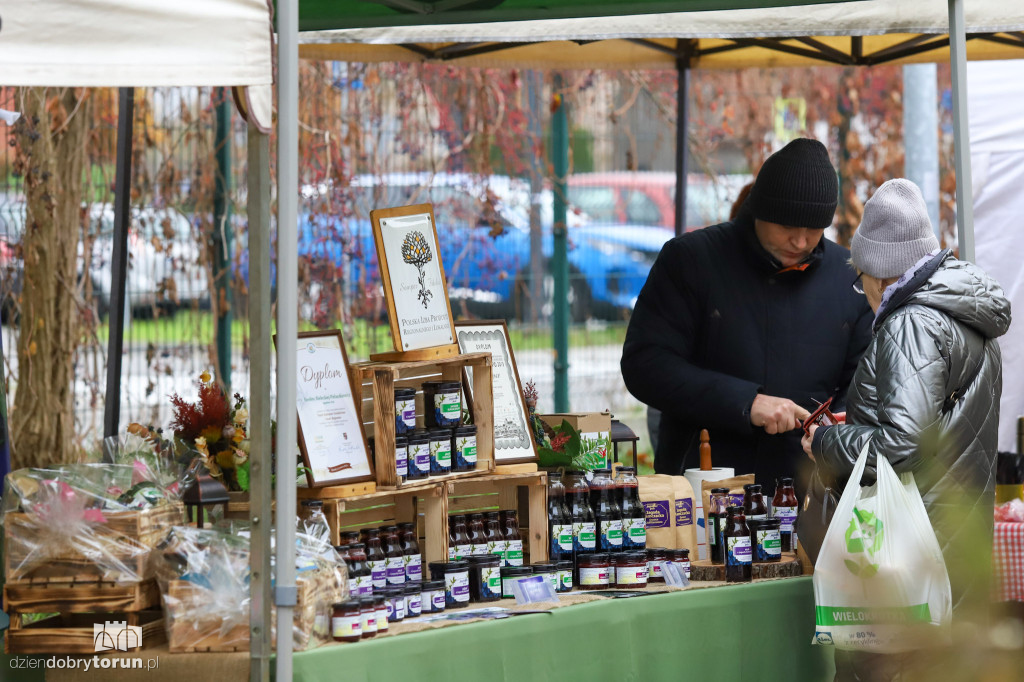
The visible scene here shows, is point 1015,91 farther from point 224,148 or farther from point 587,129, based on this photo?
point 224,148

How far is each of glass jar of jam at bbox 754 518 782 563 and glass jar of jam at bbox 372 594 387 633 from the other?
122 centimetres

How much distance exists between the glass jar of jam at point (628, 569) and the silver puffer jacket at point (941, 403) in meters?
0.61

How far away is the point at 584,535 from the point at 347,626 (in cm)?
84

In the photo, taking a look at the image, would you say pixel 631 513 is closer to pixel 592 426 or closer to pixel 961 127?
pixel 592 426

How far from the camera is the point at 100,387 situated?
677 cm

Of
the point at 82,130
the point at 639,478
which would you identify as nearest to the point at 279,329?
the point at 639,478

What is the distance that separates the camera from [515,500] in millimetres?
3580

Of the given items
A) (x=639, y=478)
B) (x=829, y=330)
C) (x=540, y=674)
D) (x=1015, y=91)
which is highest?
(x=1015, y=91)

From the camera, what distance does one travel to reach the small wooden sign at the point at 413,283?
334 centimetres

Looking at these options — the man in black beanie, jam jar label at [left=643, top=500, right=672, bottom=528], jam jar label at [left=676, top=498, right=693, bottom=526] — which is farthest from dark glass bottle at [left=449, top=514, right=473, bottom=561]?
the man in black beanie

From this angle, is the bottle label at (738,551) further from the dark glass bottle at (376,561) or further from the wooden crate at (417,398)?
the dark glass bottle at (376,561)

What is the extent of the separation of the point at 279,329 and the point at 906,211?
164cm

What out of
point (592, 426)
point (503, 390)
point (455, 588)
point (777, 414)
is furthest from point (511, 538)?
point (777, 414)

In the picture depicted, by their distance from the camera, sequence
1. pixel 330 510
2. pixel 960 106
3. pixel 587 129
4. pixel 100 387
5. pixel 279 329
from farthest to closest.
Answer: pixel 587 129, pixel 100 387, pixel 960 106, pixel 330 510, pixel 279 329
